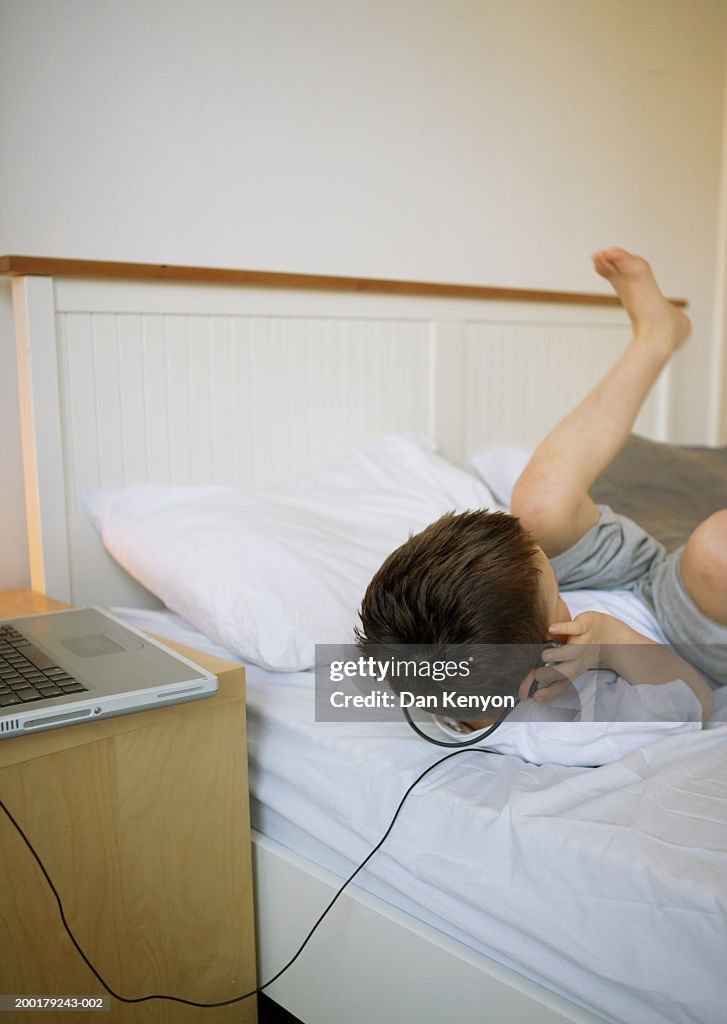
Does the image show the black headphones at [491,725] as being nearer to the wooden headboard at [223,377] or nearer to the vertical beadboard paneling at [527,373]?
the wooden headboard at [223,377]

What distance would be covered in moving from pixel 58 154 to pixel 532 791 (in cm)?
108

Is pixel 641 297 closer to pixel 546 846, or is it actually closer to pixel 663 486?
pixel 663 486

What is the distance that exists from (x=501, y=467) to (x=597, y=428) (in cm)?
51

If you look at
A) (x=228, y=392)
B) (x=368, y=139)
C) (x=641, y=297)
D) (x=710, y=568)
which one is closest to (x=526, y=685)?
(x=710, y=568)

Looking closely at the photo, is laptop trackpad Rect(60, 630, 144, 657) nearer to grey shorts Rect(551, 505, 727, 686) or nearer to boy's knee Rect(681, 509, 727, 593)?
grey shorts Rect(551, 505, 727, 686)

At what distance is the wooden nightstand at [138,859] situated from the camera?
2.69 feet

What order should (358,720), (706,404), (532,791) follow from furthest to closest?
(706,404) → (358,720) → (532,791)

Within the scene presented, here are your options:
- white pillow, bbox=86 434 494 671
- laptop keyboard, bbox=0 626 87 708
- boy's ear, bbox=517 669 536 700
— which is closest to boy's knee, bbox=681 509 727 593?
boy's ear, bbox=517 669 536 700

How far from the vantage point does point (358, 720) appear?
1.02 meters

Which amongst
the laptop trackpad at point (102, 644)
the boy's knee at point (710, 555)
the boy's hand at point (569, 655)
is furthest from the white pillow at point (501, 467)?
the laptop trackpad at point (102, 644)

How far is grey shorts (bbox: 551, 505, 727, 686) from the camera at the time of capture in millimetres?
1026

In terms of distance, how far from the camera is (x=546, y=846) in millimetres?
784

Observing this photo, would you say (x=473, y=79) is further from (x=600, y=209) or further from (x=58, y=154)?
(x=58, y=154)

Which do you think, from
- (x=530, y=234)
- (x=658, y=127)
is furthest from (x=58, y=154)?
(x=658, y=127)
